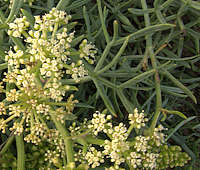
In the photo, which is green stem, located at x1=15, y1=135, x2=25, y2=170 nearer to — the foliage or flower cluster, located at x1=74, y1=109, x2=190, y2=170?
the foliage

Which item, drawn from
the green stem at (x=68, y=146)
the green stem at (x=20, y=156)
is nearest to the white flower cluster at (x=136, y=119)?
the green stem at (x=68, y=146)

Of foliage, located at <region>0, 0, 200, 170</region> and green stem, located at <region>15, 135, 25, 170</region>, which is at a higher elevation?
foliage, located at <region>0, 0, 200, 170</region>

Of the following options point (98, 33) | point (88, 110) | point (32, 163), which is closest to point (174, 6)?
point (98, 33)

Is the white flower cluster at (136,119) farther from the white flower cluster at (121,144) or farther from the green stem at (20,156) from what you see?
the green stem at (20,156)

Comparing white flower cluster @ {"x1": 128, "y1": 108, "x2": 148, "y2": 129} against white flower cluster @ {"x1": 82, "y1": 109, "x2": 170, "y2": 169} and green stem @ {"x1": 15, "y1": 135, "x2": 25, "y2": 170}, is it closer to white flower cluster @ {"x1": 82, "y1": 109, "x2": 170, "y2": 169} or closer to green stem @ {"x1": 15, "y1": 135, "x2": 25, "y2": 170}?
white flower cluster @ {"x1": 82, "y1": 109, "x2": 170, "y2": 169}

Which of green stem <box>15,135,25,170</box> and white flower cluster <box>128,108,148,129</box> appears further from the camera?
green stem <box>15,135,25,170</box>

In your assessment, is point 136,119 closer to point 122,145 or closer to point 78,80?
point 122,145

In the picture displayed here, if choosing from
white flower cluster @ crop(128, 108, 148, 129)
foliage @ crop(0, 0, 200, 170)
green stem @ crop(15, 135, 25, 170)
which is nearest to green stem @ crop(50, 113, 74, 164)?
foliage @ crop(0, 0, 200, 170)

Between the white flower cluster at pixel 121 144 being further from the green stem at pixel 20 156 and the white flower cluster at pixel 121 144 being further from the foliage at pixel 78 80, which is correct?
the green stem at pixel 20 156

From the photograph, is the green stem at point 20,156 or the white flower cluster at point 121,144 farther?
the green stem at point 20,156

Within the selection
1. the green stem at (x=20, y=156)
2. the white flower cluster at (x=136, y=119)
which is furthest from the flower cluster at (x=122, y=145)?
the green stem at (x=20, y=156)

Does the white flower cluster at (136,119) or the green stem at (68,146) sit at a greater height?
the white flower cluster at (136,119)

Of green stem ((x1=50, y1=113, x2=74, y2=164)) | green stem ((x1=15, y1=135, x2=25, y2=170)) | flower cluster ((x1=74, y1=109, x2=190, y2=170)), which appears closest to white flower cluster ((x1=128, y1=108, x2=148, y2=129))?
flower cluster ((x1=74, y1=109, x2=190, y2=170))

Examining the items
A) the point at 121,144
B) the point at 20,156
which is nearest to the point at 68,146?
the point at 121,144
